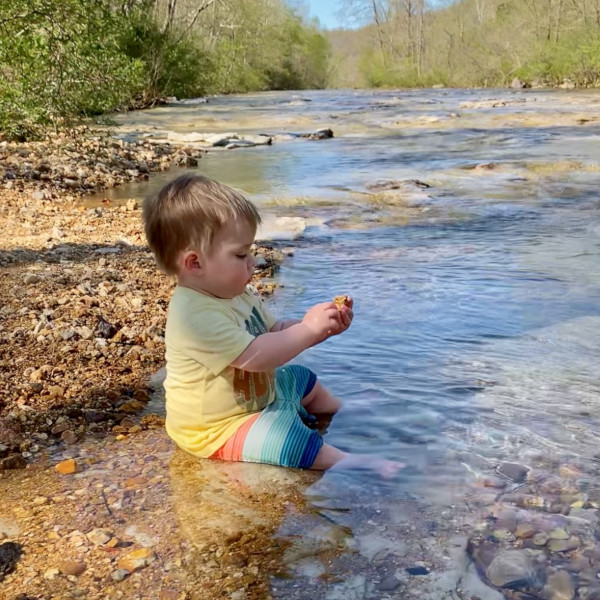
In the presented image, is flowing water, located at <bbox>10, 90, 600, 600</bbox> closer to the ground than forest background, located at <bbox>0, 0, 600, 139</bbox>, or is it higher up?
closer to the ground

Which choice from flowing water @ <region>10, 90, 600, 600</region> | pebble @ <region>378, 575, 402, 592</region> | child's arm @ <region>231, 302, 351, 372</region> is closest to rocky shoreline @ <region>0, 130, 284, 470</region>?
flowing water @ <region>10, 90, 600, 600</region>

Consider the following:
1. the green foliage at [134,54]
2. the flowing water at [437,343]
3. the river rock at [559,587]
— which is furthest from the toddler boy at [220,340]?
the green foliage at [134,54]

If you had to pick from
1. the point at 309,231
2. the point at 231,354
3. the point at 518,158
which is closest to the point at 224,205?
the point at 231,354

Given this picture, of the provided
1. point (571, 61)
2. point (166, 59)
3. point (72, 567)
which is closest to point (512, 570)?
point (72, 567)

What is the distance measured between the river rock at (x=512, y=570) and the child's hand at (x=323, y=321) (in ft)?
2.67

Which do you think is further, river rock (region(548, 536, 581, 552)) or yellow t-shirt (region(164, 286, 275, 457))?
yellow t-shirt (region(164, 286, 275, 457))

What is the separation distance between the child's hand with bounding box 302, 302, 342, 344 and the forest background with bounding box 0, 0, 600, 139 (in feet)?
18.1

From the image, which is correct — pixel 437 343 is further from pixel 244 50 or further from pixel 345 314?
pixel 244 50

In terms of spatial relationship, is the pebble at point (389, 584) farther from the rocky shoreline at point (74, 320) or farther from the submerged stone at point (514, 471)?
the rocky shoreline at point (74, 320)

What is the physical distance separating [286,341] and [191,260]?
1.24ft

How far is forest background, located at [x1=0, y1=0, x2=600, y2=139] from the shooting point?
758 cm

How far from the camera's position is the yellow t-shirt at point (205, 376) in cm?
236

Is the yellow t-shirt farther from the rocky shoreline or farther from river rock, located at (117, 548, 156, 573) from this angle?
river rock, located at (117, 548, 156, 573)

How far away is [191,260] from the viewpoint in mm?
2412
